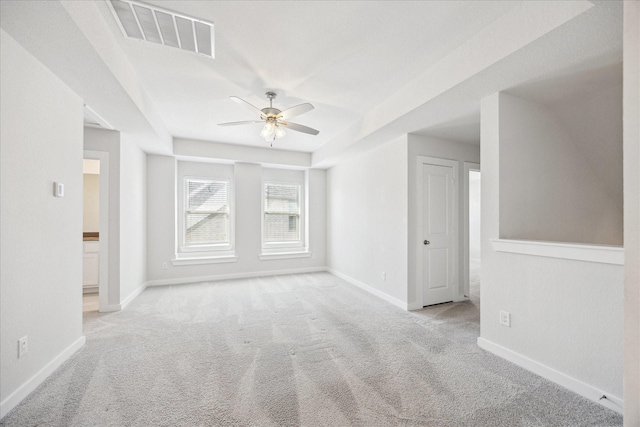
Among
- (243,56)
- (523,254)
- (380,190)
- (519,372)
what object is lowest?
(519,372)

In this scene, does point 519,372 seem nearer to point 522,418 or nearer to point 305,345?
point 522,418

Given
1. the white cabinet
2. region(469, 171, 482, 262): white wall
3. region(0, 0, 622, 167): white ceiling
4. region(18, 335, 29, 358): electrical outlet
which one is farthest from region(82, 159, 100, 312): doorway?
region(469, 171, 482, 262): white wall

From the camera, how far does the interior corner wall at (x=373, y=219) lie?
3.76m

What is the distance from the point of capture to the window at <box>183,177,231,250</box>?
5.40 m

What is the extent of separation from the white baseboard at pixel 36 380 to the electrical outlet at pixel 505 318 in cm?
367

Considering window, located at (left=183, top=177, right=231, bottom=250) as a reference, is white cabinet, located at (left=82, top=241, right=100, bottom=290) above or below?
below

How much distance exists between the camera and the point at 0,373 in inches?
65.0

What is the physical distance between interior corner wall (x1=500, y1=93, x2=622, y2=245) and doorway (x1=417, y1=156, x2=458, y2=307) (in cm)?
127

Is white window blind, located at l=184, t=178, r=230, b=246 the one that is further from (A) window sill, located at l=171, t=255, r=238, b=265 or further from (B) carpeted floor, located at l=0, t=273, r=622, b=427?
(B) carpeted floor, located at l=0, t=273, r=622, b=427

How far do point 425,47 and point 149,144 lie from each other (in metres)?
4.04

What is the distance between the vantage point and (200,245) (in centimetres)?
543

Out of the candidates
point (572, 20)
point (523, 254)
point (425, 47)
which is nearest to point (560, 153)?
point (523, 254)

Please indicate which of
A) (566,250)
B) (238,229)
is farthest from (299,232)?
(566,250)

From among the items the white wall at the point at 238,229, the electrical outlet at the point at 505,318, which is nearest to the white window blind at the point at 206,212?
the white wall at the point at 238,229
